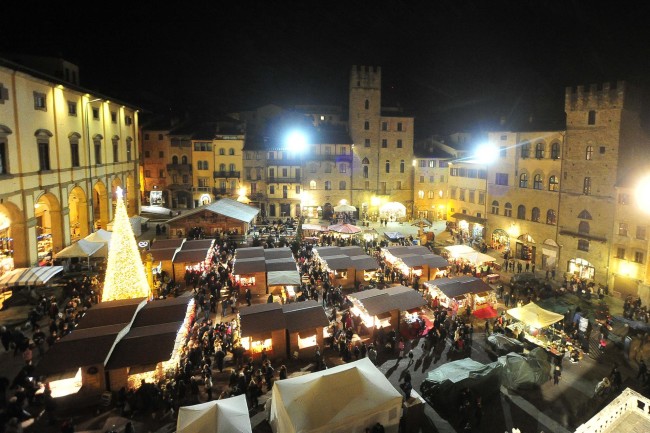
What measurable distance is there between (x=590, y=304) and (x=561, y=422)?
1344 centimetres

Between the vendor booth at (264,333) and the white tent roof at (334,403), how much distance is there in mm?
4267

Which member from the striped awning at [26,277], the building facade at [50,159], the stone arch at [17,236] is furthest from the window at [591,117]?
Result: the stone arch at [17,236]

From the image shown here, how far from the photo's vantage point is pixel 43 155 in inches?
1015

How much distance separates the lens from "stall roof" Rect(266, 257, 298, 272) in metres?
24.4

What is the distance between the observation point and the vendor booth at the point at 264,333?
55.8ft

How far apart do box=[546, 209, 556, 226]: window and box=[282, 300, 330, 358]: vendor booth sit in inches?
931

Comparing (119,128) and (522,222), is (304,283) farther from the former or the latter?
(119,128)

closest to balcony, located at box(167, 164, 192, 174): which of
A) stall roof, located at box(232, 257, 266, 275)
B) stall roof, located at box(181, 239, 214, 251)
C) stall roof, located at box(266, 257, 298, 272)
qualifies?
stall roof, located at box(181, 239, 214, 251)

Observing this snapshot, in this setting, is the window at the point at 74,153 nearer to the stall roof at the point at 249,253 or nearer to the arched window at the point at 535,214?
the stall roof at the point at 249,253

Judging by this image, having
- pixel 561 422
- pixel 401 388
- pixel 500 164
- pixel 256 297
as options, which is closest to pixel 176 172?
pixel 256 297

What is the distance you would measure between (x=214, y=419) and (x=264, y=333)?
6050 millimetres

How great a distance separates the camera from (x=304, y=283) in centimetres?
2564

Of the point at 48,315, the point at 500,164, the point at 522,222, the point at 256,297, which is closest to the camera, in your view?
the point at 48,315

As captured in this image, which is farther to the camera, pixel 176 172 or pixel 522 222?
pixel 176 172
